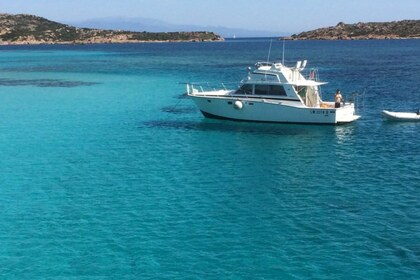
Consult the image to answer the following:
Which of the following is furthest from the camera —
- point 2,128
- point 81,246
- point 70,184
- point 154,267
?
point 2,128

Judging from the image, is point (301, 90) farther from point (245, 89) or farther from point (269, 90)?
point (245, 89)

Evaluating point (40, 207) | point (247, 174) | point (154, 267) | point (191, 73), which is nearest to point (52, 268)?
point (154, 267)

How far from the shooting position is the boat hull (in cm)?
4006

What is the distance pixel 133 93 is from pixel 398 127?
31993mm

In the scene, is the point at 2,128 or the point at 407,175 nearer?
the point at 407,175

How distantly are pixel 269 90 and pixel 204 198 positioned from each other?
17.8 meters

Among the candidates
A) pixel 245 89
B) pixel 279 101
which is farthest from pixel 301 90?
pixel 245 89

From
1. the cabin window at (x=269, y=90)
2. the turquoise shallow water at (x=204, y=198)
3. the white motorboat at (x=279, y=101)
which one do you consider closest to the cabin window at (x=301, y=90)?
the white motorboat at (x=279, y=101)

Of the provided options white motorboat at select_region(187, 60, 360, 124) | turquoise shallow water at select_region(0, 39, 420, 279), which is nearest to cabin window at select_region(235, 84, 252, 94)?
white motorboat at select_region(187, 60, 360, 124)

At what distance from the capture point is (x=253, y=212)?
22.8 meters

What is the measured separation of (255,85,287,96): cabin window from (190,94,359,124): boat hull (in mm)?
581

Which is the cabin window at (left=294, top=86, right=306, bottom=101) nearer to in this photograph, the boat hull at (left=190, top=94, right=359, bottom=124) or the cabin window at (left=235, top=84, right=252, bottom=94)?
the boat hull at (left=190, top=94, right=359, bottom=124)

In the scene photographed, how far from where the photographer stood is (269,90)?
40.6 m

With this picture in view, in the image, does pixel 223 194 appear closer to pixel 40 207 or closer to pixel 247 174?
pixel 247 174
